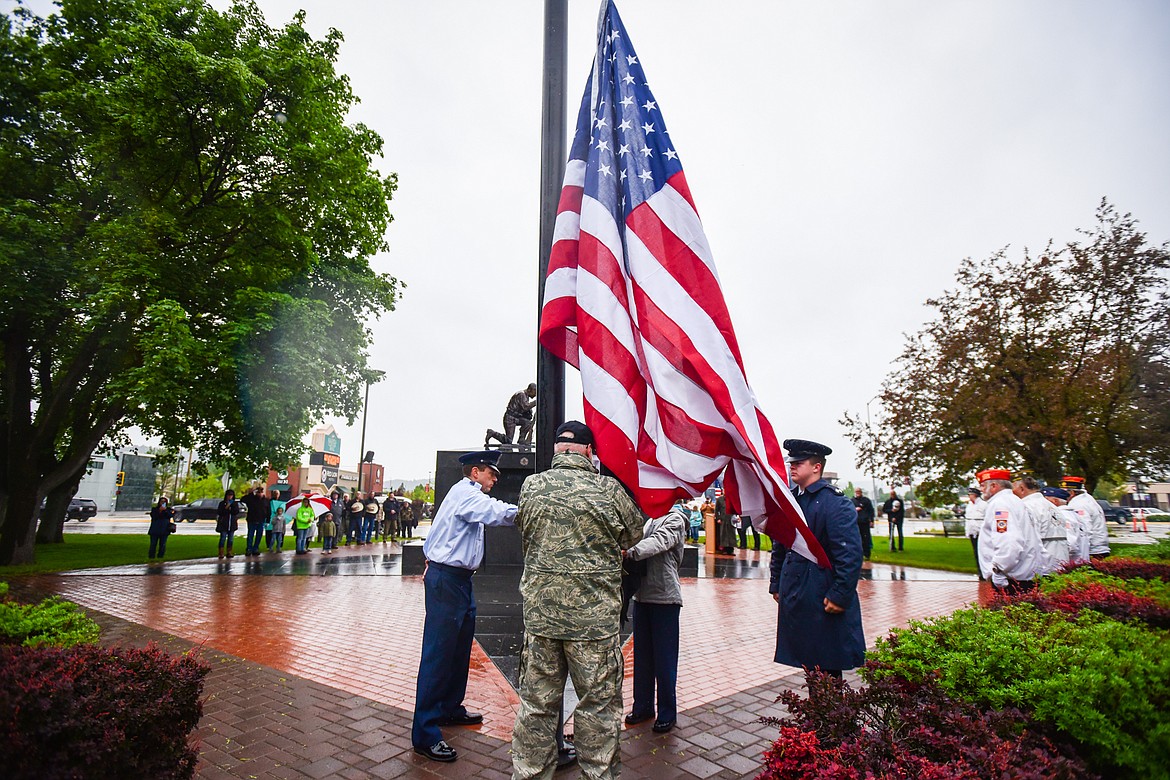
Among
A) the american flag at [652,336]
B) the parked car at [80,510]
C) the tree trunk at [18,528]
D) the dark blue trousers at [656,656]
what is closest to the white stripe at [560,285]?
the american flag at [652,336]

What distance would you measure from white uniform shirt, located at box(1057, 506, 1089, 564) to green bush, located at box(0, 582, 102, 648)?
11.9m

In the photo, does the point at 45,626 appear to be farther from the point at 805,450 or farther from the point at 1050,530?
the point at 1050,530

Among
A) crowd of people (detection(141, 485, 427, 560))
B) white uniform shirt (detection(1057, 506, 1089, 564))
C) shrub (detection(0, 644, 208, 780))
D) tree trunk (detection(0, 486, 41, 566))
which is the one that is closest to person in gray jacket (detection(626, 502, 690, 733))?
shrub (detection(0, 644, 208, 780))

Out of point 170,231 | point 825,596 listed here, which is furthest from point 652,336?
point 170,231

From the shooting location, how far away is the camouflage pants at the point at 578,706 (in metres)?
3.13

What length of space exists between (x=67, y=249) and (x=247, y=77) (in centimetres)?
521

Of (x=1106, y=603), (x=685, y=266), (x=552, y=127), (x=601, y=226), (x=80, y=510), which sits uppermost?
(x=552, y=127)

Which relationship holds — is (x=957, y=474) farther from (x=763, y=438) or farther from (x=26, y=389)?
(x=26, y=389)

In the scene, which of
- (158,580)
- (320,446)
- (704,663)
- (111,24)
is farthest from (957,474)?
(320,446)

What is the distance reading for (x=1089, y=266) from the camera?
2048 centimetres

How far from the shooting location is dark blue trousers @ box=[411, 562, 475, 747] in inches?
171

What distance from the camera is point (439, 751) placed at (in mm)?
4219

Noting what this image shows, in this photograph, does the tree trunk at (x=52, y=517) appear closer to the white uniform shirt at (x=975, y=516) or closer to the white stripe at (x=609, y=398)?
the white stripe at (x=609, y=398)

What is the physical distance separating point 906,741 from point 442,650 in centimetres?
301
